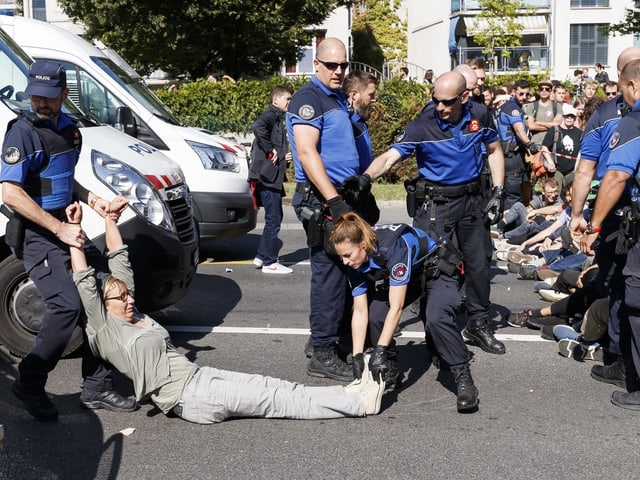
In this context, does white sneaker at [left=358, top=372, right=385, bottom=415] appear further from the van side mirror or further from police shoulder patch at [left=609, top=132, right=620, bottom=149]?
the van side mirror

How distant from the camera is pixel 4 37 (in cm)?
694

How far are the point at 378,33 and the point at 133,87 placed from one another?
42153 mm

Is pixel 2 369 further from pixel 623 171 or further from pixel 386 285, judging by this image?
pixel 623 171

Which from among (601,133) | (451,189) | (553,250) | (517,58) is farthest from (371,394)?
(517,58)

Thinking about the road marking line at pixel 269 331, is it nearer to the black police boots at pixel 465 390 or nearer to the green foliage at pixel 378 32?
the black police boots at pixel 465 390

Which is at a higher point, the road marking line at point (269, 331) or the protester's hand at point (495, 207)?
the protester's hand at point (495, 207)

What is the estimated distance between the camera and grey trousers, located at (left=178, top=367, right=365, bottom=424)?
527cm

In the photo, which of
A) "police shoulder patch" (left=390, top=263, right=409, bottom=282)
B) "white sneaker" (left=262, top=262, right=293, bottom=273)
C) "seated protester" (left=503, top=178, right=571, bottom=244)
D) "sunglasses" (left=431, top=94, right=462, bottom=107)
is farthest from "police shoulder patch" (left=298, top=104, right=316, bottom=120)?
"seated protester" (left=503, top=178, right=571, bottom=244)

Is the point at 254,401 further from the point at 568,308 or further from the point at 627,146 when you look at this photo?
the point at 568,308

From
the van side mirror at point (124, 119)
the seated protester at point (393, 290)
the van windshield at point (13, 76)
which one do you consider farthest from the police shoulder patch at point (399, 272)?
the van side mirror at point (124, 119)

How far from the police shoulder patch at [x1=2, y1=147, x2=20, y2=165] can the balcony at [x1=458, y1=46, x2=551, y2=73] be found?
33466 mm

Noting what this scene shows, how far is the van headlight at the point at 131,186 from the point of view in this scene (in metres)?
6.36

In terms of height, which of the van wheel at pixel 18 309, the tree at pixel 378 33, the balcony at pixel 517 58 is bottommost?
the van wheel at pixel 18 309

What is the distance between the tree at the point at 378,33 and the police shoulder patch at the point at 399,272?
43324mm
